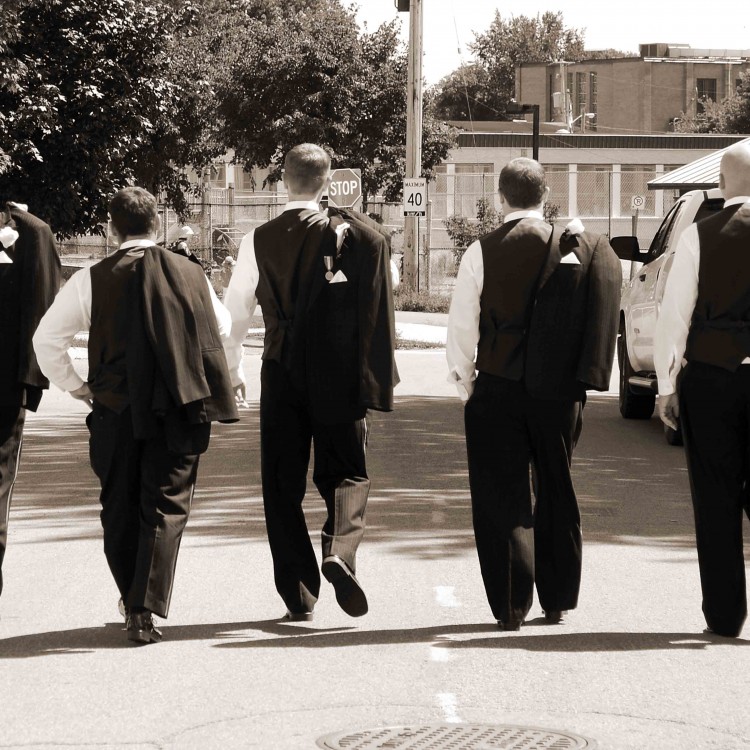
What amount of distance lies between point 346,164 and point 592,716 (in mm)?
36019

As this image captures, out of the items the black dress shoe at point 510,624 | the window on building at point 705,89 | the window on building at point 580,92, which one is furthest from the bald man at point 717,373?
the window on building at point 705,89

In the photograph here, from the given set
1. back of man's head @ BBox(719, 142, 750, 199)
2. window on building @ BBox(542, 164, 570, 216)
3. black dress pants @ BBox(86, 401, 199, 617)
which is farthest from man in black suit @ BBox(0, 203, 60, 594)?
window on building @ BBox(542, 164, 570, 216)

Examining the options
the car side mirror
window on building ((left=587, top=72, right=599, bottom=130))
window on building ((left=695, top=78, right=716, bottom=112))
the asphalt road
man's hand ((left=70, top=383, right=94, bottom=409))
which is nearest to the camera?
the asphalt road

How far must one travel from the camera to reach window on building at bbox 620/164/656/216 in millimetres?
57688

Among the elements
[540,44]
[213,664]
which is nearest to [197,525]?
[213,664]

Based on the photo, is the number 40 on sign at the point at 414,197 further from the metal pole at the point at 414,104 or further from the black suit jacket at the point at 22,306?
the black suit jacket at the point at 22,306

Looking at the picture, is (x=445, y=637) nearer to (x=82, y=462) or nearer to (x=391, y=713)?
(x=391, y=713)

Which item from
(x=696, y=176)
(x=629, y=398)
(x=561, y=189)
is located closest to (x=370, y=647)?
(x=629, y=398)

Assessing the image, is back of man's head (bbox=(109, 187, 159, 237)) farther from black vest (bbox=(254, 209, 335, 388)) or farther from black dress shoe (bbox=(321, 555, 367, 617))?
black dress shoe (bbox=(321, 555, 367, 617))

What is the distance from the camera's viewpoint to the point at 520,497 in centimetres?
641

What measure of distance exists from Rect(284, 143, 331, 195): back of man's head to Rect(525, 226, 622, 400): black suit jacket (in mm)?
1031

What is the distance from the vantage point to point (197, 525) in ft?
29.8

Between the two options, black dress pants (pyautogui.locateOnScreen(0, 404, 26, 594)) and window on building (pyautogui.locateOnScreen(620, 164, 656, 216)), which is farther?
window on building (pyautogui.locateOnScreen(620, 164, 656, 216))

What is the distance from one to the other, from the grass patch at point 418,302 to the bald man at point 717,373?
1047 inches
